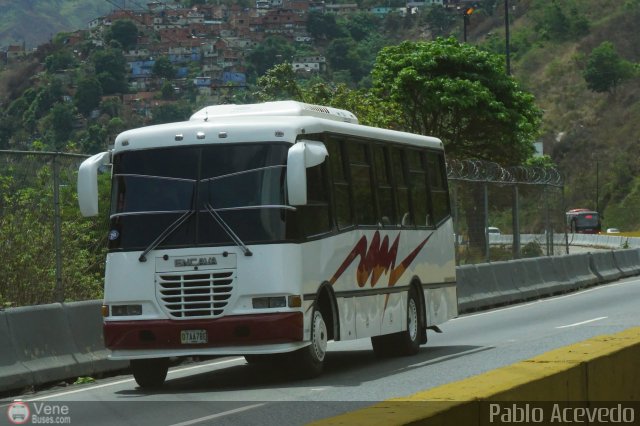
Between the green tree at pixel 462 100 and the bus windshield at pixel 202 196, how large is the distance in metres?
47.7

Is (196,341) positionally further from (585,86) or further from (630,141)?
Result: (585,86)

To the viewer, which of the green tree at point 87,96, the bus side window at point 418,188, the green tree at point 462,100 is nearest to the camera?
the bus side window at point 418,188

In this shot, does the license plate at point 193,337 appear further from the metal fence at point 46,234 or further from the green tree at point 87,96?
A: the green tree at point 87,96

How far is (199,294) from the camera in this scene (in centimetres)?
1536

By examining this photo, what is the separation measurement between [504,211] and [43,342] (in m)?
19.0

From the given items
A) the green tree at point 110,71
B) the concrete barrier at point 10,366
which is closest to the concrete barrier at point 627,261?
the concrete barrier at point 10,366

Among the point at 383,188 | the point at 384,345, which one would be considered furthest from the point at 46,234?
the point at 384,345

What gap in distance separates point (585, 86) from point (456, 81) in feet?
260

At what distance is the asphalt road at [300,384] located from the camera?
12989 mm

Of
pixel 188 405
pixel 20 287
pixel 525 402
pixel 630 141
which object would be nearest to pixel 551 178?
pixel 20 287

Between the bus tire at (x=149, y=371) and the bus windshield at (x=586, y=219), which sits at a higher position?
the bus windshield at (x=586, y=219)

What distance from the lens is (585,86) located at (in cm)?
14125

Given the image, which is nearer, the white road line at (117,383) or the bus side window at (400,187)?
the white road line at (117,383)

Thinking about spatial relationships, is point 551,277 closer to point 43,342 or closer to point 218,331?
point 43,342
